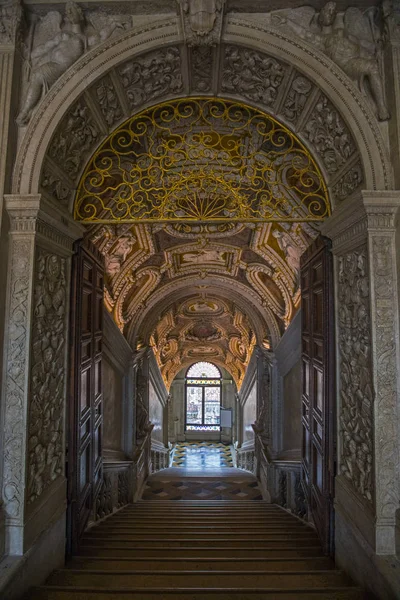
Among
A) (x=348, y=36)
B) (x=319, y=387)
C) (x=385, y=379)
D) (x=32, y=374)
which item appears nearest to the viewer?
(x=385, y=379)

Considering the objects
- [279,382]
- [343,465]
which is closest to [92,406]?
[343,465]

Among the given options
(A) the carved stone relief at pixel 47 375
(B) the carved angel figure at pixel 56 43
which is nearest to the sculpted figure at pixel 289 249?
(A) the carved stone relief at pixel 47 375

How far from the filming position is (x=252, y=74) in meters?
4.60

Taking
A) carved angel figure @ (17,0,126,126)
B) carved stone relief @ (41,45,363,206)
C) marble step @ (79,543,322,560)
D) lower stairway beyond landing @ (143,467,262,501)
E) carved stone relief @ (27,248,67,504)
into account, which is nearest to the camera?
carved stone relief @ (27,248,67,504)

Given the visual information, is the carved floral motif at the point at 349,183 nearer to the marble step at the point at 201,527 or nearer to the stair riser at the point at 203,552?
the stair riser at the point at 203,552

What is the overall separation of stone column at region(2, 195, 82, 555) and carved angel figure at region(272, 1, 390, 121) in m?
3.03

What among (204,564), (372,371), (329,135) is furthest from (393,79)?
(204,564)

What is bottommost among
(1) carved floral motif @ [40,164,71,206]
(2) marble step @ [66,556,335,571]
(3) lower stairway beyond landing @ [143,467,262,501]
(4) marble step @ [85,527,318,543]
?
(3) lower stairway beyond landing @ [143,467,262,501]

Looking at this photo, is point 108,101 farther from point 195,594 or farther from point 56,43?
point 195,594

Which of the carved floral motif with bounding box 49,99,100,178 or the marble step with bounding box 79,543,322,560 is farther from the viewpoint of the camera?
the marble step with bounding box 79,543,322,560

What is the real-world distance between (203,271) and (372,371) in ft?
23.7

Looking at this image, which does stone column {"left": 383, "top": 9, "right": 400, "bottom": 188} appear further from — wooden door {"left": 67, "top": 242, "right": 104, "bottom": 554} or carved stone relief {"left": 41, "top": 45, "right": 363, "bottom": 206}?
wooden door {"left": 67, "top": 242, "right": 104, "bottom": 554}

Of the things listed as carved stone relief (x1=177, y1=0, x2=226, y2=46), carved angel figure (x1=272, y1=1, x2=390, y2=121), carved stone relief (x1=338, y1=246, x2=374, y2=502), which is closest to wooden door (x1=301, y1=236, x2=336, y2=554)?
carved stone relief (x1=338, y1=246, x2=374, y2=502)

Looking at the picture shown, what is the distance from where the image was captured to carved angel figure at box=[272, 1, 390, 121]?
4.05m
